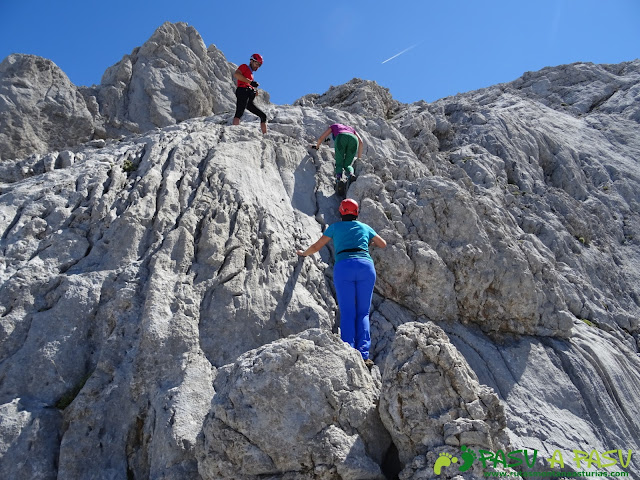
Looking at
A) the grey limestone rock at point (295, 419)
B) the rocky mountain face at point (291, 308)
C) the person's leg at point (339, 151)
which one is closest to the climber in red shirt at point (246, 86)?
the rocky mountain face at point (291, 308)

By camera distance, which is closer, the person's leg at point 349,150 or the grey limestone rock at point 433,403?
the grey limestone rock at point 433,403

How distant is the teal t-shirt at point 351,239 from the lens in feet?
28.0

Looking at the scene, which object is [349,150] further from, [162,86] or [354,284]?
[162,86]

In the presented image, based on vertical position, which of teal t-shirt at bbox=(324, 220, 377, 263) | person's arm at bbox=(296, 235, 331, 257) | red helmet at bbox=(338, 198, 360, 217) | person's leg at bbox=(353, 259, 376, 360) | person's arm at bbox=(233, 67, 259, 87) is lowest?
person's leg at bbox=(353, 259, 376, 360)

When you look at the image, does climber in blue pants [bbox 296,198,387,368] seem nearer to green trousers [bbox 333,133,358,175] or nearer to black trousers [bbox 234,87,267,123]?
green trousers [bbox 333,133,358,175]

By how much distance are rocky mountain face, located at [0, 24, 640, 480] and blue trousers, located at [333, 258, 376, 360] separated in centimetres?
62

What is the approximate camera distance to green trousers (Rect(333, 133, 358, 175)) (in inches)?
521

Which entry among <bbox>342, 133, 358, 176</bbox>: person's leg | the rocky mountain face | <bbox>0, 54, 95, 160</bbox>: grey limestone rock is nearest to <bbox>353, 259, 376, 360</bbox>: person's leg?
the rocky mountain face

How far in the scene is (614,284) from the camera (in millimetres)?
14984

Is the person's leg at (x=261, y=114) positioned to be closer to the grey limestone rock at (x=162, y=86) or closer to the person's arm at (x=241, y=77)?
the person's arm at (x=241, y=77)

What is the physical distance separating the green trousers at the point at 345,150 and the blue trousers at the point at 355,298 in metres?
5.47

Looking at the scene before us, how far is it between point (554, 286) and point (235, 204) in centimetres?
777

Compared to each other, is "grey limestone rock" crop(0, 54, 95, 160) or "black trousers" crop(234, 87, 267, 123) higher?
"grey limestone rock" crop(0, 54, 95, 160)

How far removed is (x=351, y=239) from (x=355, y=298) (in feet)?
3.53
